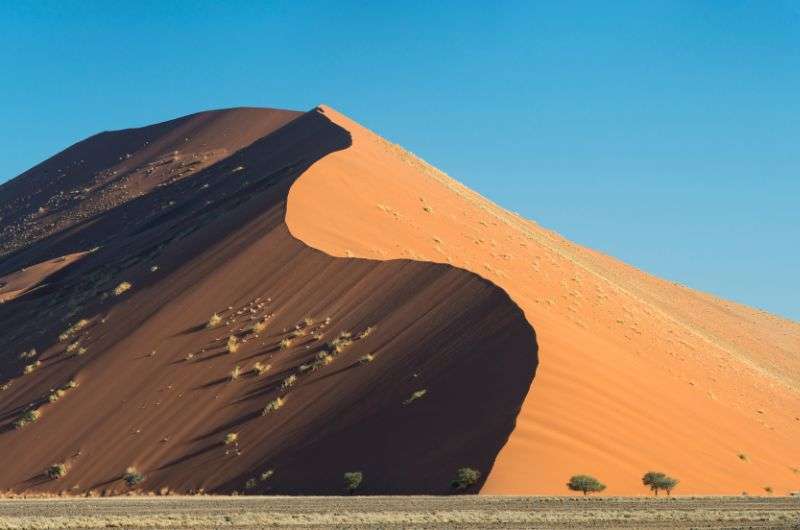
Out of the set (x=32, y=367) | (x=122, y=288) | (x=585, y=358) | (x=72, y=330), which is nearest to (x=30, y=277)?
(x=122, y=288)

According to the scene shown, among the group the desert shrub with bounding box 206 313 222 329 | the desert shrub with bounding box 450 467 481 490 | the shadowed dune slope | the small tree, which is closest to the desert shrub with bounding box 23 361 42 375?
the shadowed dune slope

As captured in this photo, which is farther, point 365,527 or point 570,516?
point 570,516

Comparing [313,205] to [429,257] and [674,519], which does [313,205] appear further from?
[674,519]

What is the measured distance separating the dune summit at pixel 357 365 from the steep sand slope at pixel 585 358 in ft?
0.33

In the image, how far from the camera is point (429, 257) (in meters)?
44.9

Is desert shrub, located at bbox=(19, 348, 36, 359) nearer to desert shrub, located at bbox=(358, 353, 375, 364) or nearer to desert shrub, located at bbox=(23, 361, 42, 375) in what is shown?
desert shrub, located at bbox=(23, 361, 42, 375)

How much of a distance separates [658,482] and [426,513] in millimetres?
7061

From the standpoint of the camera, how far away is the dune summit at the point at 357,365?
2931 centimetres

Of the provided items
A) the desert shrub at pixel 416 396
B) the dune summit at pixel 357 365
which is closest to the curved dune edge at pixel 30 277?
the dune summit at pixel 357 365

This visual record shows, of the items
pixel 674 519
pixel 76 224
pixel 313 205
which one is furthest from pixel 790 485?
pixel 76 224

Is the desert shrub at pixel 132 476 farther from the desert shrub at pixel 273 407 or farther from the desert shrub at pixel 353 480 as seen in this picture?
the desert shrub at pixel 353 480

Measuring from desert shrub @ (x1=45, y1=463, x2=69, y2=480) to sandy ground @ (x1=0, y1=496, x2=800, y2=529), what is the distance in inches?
285

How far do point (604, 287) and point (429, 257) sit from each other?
12719 mm

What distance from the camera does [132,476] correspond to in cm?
3272
